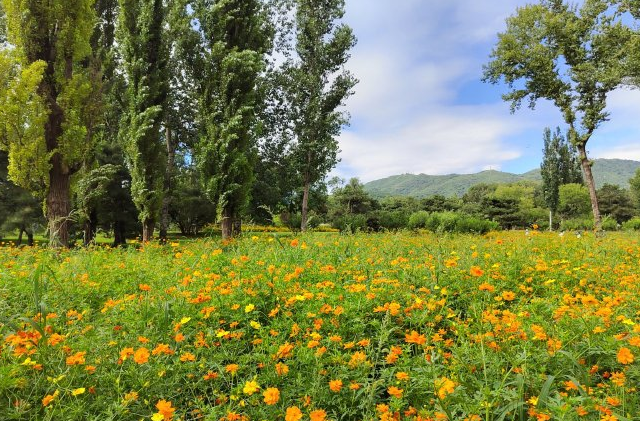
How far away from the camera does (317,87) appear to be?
20781mm

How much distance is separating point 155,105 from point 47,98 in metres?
3.71

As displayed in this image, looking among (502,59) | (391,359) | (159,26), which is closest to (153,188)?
(159,26)

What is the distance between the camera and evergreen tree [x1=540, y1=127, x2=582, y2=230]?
158ft

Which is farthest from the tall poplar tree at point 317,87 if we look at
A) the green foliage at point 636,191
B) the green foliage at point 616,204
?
the green foliage at point 636,191

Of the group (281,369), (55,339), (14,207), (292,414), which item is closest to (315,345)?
(281,369)

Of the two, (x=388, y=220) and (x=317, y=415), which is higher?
(x=388, y=220)

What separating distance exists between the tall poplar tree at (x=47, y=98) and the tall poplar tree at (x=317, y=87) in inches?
479

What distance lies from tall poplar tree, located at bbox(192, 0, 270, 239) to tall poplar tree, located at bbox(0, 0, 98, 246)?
362 centimetres

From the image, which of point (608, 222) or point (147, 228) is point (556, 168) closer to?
point (608, 222)

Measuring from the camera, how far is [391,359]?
2176 millimetres

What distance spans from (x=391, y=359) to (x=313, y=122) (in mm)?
19411

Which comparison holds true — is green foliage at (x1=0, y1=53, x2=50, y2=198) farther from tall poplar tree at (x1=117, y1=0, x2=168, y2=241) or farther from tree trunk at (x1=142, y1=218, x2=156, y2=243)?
tree trunk at (x1=142, y1=218, x2=156, y2=243)

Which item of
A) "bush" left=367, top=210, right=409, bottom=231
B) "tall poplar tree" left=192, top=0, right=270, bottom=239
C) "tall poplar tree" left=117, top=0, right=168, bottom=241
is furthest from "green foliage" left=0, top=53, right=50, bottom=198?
"bush" left=367, top=210, right=409, bottom=231

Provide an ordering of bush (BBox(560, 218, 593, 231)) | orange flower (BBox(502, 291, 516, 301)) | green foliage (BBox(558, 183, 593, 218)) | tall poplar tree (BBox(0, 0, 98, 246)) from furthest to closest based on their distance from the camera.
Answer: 1. green foliage (BBox(558, 183, 593, 218))
2. bush (BBox(560, 218, 593, 231))
3. tall poplar tree (BBox(0, 0, 98, 246))
4. orange flower (BBox(502, 291, 516, 301))
